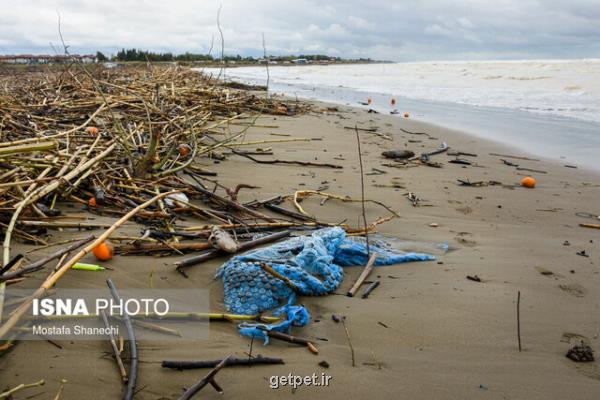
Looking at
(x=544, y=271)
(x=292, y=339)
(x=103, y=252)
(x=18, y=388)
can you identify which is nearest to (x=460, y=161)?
(x=544, y=271)

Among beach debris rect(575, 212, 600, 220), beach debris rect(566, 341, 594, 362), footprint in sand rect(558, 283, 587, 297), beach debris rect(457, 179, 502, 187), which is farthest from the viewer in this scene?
beach debris rect(457, 179, 502, 187)

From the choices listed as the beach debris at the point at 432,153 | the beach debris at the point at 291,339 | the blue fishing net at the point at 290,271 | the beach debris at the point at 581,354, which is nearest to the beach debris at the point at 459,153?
the beach debris at the point at 432,153

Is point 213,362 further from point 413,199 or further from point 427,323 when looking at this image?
point 413,199

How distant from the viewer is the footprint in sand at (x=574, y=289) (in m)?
2.16

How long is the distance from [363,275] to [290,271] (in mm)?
405

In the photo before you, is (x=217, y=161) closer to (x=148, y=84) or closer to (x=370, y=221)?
(x=370, y=221)

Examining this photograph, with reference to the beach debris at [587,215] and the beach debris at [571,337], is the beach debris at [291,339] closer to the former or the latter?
the beach debris at [571,337]

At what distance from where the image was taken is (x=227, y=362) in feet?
4.85

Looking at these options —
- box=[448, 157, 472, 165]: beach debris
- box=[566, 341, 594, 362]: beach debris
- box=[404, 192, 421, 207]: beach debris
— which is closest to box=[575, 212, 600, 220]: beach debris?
box=[404, 192, 421, 207]: beach debris

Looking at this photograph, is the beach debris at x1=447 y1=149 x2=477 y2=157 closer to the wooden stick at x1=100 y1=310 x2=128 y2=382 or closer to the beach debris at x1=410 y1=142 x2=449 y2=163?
the beach debris at x1=410 y1=142 x2=449 y2=163

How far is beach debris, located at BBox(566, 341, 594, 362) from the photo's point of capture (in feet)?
5.36

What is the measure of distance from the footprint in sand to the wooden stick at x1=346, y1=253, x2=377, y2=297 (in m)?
0.94

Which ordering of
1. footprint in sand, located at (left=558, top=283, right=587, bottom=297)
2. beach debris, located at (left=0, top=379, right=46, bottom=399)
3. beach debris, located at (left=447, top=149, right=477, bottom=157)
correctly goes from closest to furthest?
beach debris, located at (left=0, top=379, right=46, bottom=399)
footprint in sand, located at (left=558, top=283, right=587, bottom=297)
beach debris, located at (left=447, top=149, right=477, bottom=157)

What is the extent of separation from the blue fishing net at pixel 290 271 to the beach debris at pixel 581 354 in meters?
0.89
